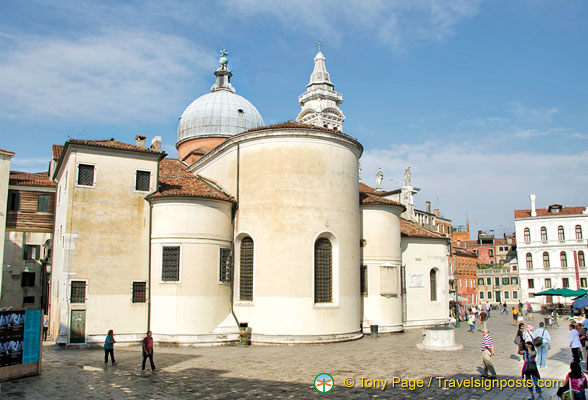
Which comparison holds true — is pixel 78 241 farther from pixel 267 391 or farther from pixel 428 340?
pixel 428 340

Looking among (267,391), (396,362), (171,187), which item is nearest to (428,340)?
(396,362)

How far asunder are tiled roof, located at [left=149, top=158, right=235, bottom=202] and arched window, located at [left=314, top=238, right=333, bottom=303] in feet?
17.2

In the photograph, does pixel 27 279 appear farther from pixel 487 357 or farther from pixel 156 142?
pixel 487 357

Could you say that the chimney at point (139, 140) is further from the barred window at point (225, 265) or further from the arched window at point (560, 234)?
the arched window at point (560, 234)

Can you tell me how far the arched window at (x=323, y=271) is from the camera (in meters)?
24.7

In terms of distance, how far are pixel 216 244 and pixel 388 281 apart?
34.7ft

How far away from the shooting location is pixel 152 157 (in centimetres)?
2578

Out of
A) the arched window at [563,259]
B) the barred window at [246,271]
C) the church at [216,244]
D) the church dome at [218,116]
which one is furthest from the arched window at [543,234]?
the barred window at [246,271]

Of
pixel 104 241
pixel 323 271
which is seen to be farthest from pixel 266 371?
pixel 104 241

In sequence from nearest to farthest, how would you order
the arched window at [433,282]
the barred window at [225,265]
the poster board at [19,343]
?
the poster board at [19,343] < the barred window at [225,265] < the arched window at [433,282]

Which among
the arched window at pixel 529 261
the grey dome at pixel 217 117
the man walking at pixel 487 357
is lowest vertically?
the man walking at pixel 487 357

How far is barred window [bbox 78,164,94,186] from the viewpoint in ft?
78.9

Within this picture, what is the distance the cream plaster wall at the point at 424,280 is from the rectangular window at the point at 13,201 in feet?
81.5

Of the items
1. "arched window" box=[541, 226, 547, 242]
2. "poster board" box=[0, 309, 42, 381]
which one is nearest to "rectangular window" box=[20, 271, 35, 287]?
"poster board" box=[0, 309, 42, 381]
